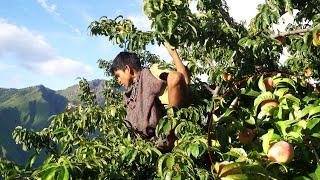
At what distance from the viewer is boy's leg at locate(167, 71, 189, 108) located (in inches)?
134

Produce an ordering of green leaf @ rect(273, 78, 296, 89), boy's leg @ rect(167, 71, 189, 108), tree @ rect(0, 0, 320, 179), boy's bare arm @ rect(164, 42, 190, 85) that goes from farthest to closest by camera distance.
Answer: boy's bare arm @ rect(164, 42, 190, 85) < boy's leg @ rect(167, 71, 189, 108) < green leaf @ rect(273, 78, 296, 89) < tree @ rect(0, 0, 320, 179)

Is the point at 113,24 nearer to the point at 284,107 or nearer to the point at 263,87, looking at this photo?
the point at 263,87

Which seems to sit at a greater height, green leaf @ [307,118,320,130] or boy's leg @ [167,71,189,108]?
boy's leg @ [167,71,189,108]

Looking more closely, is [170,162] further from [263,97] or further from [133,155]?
[263,97]

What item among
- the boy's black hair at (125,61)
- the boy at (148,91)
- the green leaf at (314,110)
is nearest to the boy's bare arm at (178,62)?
the boy at (148,91)

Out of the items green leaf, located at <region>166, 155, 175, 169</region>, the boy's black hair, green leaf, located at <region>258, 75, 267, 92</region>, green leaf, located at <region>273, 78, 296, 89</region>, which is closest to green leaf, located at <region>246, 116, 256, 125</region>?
green leaf, located at <region>258, 75, 267, 92</region>

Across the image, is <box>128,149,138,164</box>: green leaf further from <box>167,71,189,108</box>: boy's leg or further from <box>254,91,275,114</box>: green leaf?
<box>254,91,275,114</box>: green leaf

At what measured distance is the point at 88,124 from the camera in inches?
163

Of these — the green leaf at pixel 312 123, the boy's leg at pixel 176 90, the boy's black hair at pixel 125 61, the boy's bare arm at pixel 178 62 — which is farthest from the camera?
the boy's black hair at pixel 125 61

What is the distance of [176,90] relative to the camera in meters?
3.43

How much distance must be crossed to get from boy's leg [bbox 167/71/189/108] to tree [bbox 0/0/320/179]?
0.40 feet

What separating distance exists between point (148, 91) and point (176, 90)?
33 cm

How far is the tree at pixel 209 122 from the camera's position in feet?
7.93

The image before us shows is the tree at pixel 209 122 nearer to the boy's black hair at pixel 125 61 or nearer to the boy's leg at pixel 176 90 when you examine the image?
the boy's leg at pixel 176 90
